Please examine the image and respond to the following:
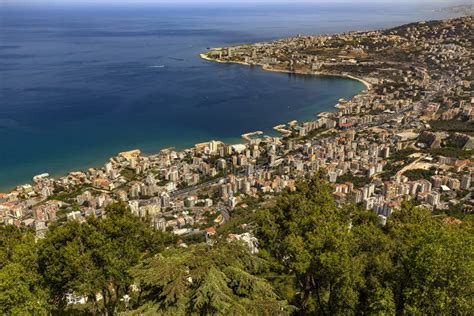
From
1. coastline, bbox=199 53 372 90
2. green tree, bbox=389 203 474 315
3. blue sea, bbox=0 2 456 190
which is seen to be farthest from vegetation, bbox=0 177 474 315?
coastline, bbox=199 53 372 90

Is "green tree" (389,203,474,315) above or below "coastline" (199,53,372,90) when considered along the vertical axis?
above

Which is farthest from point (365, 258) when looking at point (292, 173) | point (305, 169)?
point (305, 169)

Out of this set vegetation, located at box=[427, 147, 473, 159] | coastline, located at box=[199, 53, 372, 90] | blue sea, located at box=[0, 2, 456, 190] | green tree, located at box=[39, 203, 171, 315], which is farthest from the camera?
coastline, located at box=[199, 53, 372, 90]

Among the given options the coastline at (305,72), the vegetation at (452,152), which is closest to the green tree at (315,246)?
the vegetation at (452,152)

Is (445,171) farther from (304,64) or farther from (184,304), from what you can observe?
(304,64)

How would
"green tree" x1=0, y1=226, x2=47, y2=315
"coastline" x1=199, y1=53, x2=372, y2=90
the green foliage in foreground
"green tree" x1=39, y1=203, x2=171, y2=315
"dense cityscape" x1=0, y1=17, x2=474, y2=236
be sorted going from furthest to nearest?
"coastline" x1=199, y1=53, x2=372, y2=90
"dense cityscape" x1=0, y1=17, x2=474, y2=236
"green tree" x1=39, y1=203, x2=171, y2=315
"green tree" x1=0, y1=226, x2=47, y2=315
the green foliage in foreground

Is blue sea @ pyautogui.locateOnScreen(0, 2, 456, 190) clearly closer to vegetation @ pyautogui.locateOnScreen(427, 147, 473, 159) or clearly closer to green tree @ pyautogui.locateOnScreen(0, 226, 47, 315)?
vegetation @ pyautogui.locateOnScreen(427, 147, 473, 159)

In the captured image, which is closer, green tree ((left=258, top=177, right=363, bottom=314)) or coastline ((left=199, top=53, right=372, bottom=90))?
green tree ((left=258, top=177, right=363, bottom=314))
